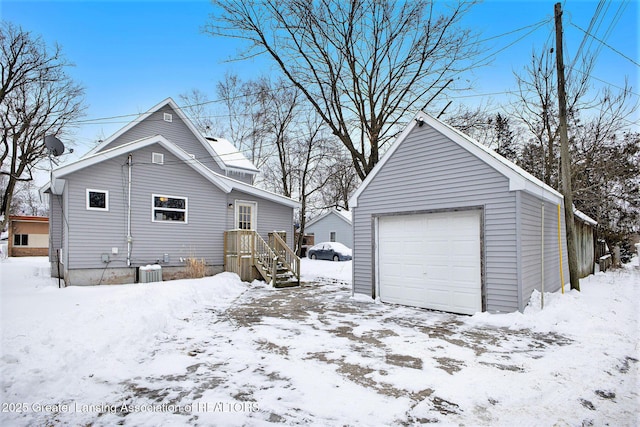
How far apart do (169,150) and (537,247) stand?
11411 mm

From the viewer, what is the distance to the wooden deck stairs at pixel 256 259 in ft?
39.9

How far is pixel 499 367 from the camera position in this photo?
434 centimetres

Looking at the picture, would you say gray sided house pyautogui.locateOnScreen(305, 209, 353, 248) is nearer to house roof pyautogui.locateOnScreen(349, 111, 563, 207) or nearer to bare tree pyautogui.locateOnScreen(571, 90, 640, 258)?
bare tree pyautogui.locateOnScreen(571, 90, 640, 258)

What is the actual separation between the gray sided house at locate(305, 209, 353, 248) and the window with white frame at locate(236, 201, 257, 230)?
14.9 metres

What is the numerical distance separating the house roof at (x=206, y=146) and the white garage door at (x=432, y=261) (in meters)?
10.7

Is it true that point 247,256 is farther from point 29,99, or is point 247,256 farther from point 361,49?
point 29,99

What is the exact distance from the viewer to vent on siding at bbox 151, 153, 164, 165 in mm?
11602

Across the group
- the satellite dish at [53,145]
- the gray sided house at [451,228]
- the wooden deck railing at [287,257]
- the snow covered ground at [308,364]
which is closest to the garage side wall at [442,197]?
the gray sided house at [451,228]

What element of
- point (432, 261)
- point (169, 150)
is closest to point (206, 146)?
point (169, 150)

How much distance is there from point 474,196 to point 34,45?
24.5 metres

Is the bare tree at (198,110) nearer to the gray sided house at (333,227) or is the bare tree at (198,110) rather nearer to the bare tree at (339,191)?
the bare tree at (339,191)

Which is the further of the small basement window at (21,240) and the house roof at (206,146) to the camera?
the small basement window at (21,240)

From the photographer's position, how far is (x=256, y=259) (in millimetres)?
12344

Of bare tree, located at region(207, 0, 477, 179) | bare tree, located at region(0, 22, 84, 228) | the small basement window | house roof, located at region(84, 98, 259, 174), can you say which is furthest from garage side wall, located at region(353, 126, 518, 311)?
the small basement window
